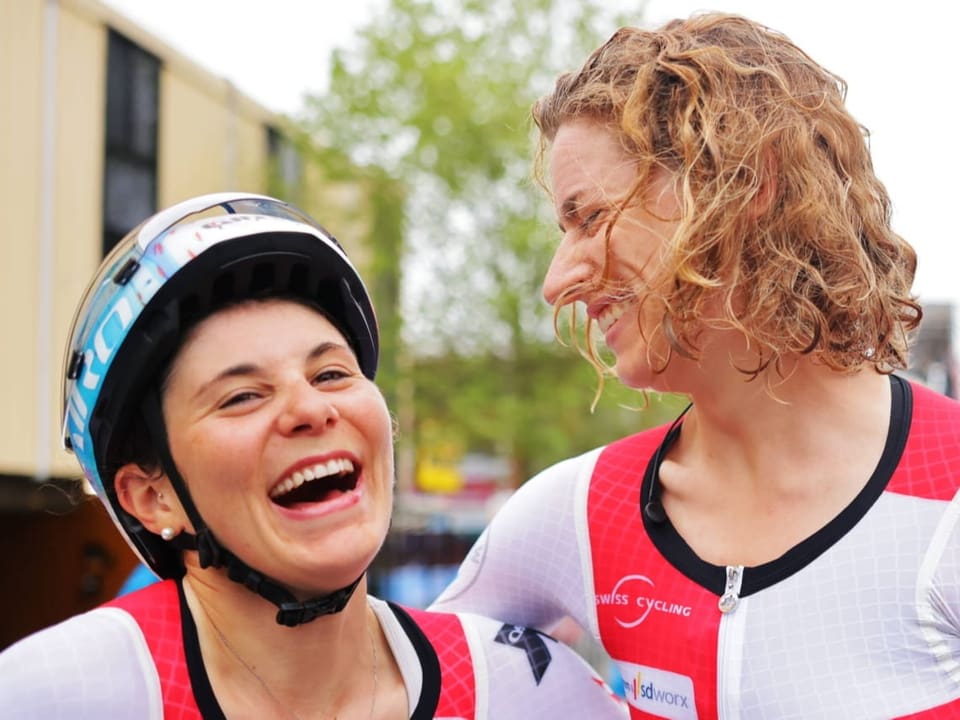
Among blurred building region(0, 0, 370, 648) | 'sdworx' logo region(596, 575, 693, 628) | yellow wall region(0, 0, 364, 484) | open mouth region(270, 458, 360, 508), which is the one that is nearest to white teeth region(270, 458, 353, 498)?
open mouth region(270, 458, 360, 508)

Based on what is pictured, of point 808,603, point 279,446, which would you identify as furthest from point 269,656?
point 808,603

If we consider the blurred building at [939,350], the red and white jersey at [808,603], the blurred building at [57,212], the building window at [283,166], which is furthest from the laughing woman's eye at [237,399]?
the building window at [283,166]

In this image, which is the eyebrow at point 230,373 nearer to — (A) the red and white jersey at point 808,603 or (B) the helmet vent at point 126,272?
(B) the helmet vent at point 126,272

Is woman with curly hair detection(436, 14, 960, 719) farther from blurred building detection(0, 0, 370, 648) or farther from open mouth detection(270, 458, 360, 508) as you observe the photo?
blurred building detection(0, 0, 370, 648)

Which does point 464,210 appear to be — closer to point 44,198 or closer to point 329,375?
point 44,198

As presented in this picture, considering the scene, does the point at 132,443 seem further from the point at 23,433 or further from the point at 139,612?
the point at 23,433

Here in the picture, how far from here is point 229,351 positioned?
7.18 feet

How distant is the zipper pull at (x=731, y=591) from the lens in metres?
2.30

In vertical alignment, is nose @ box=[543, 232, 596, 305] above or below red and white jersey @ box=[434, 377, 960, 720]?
above

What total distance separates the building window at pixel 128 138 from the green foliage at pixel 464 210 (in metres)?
4.30

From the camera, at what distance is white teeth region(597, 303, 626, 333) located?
7.88 feet

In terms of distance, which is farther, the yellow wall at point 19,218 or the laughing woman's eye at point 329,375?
the yellow wall at point 19,218

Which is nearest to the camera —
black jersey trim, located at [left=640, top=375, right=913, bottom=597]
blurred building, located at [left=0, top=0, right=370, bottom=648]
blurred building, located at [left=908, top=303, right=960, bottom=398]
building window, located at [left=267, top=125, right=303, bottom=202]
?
black jersey trim, located at [left=640, top=375, right=913, bottom=597]

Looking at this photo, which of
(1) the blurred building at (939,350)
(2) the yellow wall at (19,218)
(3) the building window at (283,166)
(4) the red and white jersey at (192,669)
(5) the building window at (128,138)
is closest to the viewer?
(4) the red and white jersey at (192,669)
